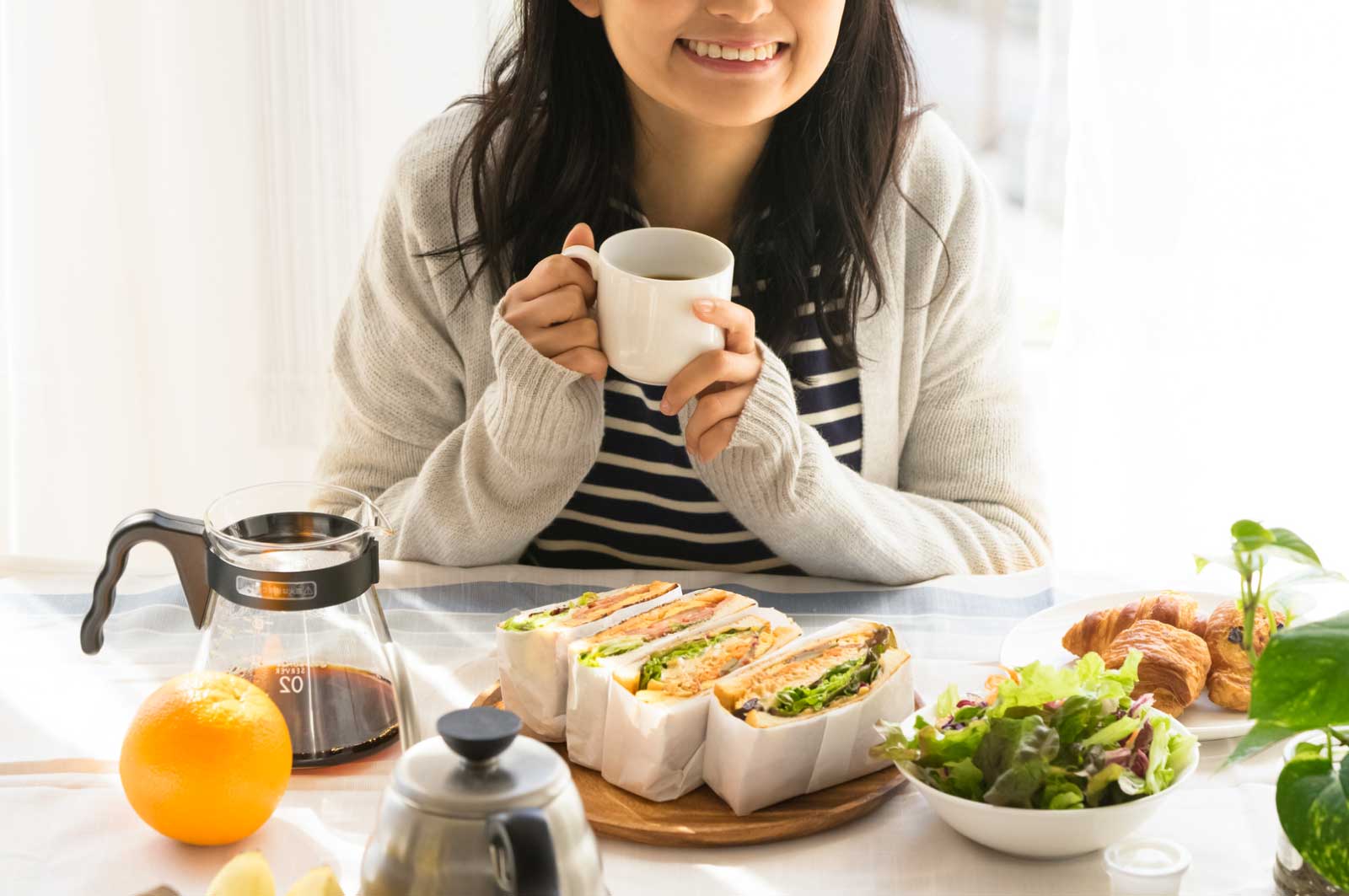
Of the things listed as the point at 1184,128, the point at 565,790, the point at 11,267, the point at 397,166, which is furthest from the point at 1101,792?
the point at 11,267

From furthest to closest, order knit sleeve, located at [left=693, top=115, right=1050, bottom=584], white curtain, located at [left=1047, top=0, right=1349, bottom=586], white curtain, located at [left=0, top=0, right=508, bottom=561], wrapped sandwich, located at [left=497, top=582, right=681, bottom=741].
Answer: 1. white curtain, located at [left=0, top=0, right=508, bottom=561]
2. white curtain, located at [left=1047, top=0, right=1349, bottom=586]
3. knit sleeve, located at [left=693, top=115, right=1050, bottom=584]
4. wrapped sandwich, located at [left=497, top=582, right=681, bottom=741]

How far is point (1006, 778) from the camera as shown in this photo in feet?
2.75

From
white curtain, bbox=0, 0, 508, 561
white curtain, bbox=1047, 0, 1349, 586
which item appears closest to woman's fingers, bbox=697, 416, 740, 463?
white curtain, bbox=1047, 0, 1349, 586

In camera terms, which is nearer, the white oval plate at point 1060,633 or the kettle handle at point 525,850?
the kettle handle at point 525,850

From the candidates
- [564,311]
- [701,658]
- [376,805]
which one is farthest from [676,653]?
[564,311]

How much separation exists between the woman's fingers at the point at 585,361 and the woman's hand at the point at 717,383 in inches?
3.1

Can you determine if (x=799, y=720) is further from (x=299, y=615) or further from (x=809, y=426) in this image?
(x=809, y=426)

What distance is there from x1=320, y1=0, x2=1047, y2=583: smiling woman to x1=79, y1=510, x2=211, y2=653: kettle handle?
1.24 feet

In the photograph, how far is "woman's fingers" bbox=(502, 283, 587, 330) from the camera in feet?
3.77

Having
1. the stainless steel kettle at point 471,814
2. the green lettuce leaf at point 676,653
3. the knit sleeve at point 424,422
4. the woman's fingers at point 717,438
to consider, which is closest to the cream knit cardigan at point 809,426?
the knit sleeve at point 424,422

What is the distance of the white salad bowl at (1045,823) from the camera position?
2.73 feet

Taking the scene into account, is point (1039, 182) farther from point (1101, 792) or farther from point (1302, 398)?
point (1101, 792)

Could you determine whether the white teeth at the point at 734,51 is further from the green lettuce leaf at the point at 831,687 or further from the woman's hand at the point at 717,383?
the green lettuce leaf at the point at 831,687

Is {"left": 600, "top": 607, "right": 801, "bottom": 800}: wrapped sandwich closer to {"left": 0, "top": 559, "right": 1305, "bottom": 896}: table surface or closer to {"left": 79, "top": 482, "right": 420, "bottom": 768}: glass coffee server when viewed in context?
{"left": 0, "top": 559, "right": 1305, "bottom": 896}: table surface
